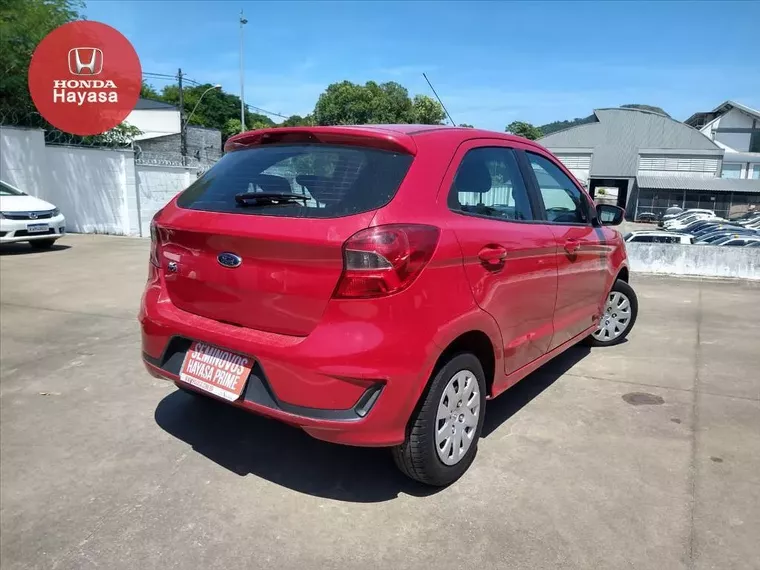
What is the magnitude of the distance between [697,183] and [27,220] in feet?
177

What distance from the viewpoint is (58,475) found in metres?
2.96

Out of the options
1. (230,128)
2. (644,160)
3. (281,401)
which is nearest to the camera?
(281,401)

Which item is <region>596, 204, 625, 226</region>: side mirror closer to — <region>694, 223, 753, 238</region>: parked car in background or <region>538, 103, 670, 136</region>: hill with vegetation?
<region>694, 223, 753, 238</region>: parked car in background

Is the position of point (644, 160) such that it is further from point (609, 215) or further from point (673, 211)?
point (609, 215)

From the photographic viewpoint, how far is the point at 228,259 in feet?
8.49

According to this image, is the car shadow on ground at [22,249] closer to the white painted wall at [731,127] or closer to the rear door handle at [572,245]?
the rear door handle at [572,245]

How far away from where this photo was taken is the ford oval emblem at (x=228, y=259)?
8.39 feet

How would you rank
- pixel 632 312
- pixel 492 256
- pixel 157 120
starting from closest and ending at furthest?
pixel 492 256, pixel 632 312, pixel 157 120

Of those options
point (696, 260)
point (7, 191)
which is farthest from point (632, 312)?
point (7, 191)

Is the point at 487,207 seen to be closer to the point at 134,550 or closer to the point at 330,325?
the point at 330,325

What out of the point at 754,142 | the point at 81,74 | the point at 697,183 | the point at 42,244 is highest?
the point at 754,142

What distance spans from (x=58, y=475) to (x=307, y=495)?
1321mm

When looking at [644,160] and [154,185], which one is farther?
[644,160]

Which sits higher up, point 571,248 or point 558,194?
point 558,194
